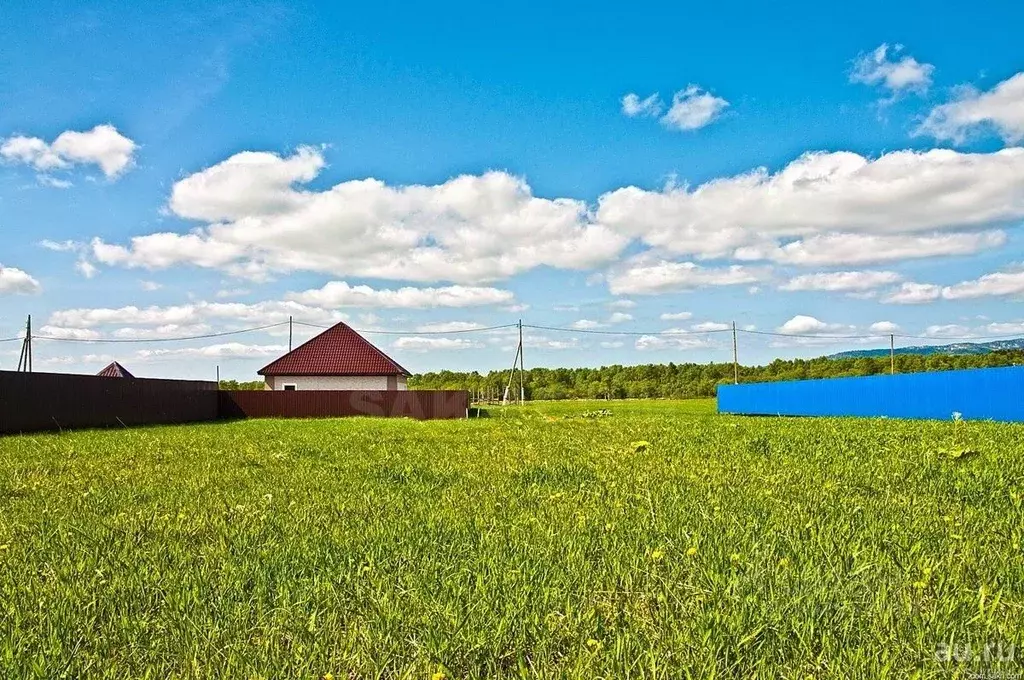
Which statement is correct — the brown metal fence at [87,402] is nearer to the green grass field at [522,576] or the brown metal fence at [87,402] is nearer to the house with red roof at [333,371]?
the house with red roof at [333,371]

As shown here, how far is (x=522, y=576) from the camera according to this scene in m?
3.06

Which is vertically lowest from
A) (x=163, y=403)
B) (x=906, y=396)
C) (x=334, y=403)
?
(x=906, y=396)

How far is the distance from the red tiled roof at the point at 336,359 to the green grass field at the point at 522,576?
28.4m

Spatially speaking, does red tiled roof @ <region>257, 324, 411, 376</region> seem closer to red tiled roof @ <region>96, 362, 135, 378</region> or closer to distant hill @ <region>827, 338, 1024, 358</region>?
red tiled roof @ <region>96, 362, 135, 378</region>

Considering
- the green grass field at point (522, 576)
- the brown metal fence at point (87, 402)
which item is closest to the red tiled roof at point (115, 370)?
the brown metal fence at point (87, 402)

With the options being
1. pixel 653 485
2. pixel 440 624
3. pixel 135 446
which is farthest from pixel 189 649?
pixel 135 446

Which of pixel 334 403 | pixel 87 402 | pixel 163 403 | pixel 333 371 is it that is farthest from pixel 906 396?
pixel 87 402

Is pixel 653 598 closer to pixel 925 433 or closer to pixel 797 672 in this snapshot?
pixel 797 672

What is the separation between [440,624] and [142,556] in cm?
190

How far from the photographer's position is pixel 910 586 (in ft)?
9.50

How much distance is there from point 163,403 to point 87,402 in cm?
406

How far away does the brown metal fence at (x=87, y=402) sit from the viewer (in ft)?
55.6

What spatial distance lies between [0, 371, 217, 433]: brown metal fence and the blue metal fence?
77.7 ft

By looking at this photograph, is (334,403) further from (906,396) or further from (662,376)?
(662,376)
